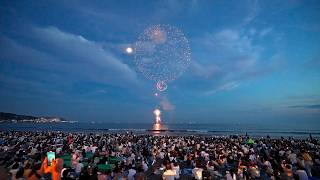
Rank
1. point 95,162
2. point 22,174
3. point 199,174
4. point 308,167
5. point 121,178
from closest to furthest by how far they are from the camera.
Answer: point 22,174, point 121,178, point 199,174, point 308,167, point 95,162

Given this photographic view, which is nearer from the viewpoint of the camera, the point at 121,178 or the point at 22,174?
the point at 22,174

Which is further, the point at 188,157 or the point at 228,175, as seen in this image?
the point at 188,157

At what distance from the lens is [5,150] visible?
94.6ft

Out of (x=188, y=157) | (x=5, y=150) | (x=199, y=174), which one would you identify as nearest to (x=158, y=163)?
(x=188, y=157)

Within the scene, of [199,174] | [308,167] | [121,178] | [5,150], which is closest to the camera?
[121,178]

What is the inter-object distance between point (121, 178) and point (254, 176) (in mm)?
7715

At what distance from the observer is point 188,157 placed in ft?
72.4

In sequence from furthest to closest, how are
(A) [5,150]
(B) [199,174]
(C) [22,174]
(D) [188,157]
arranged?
(A) [5,150]
(D) [188,157]
(B) [199,174]
(C) [22,174]

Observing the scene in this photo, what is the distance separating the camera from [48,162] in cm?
1591

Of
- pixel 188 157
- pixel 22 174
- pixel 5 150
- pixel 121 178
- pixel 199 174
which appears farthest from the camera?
pixel 5 150

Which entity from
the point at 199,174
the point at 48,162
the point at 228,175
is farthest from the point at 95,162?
the point at 228,175

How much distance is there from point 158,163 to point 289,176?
1046 centimetres

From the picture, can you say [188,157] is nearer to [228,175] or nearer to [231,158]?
[231,158]

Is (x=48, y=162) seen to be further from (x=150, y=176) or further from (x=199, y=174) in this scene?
(x=199, y=174)
